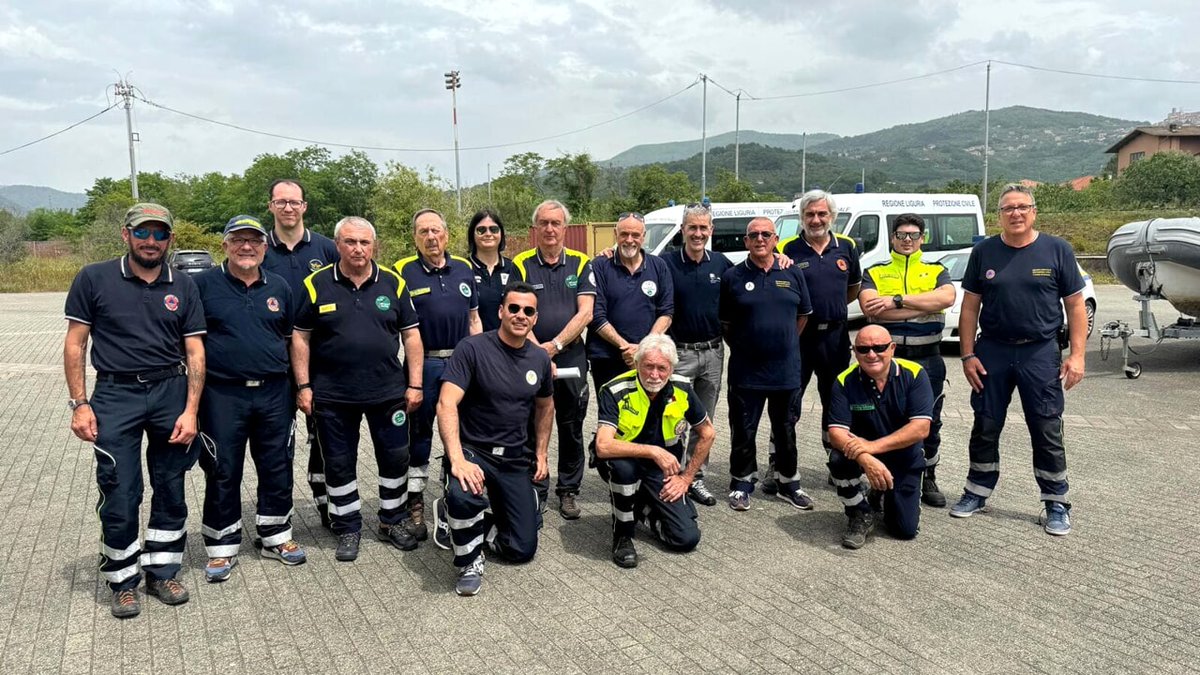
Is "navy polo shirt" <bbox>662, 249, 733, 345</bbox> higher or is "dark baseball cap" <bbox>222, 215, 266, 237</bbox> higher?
"dark baseball cap" <bbox>222, 215, 266, 237</bbox>

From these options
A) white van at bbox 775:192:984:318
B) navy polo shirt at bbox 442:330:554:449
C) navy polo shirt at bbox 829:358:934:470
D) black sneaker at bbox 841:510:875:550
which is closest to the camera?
navy polo shirt at bbox 442:330:554:449

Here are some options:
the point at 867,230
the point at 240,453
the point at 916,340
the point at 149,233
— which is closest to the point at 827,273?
the point at 916,340

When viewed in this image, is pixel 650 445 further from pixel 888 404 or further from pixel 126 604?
pixel 126 604

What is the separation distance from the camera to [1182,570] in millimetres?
4016

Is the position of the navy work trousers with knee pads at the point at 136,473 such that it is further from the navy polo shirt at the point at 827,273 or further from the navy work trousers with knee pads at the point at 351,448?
the navy polo shirt at the point at 827,273

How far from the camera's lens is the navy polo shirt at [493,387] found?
4129mm

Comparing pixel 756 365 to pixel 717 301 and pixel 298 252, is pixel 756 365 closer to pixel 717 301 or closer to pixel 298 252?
pixel 717 301

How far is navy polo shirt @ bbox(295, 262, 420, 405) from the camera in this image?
4.18 meters

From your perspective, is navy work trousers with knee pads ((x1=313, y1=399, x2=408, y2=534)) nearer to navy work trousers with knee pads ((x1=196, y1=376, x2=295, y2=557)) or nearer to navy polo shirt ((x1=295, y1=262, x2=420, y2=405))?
navy polo shirt ((x1=295, y1=262, x2=420, y2=405))

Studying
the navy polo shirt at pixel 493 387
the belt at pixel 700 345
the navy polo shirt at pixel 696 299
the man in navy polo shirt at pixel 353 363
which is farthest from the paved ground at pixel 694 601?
the navy polo shirt at pixel 696 299

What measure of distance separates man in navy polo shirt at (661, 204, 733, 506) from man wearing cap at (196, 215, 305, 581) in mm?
2440

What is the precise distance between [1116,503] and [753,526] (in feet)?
8.06

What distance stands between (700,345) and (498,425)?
5.42 feet

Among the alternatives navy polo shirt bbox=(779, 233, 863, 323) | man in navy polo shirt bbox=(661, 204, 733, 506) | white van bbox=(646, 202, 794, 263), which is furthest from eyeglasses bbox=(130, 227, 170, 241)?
white van bbox=(646, 202, 794, 263)
